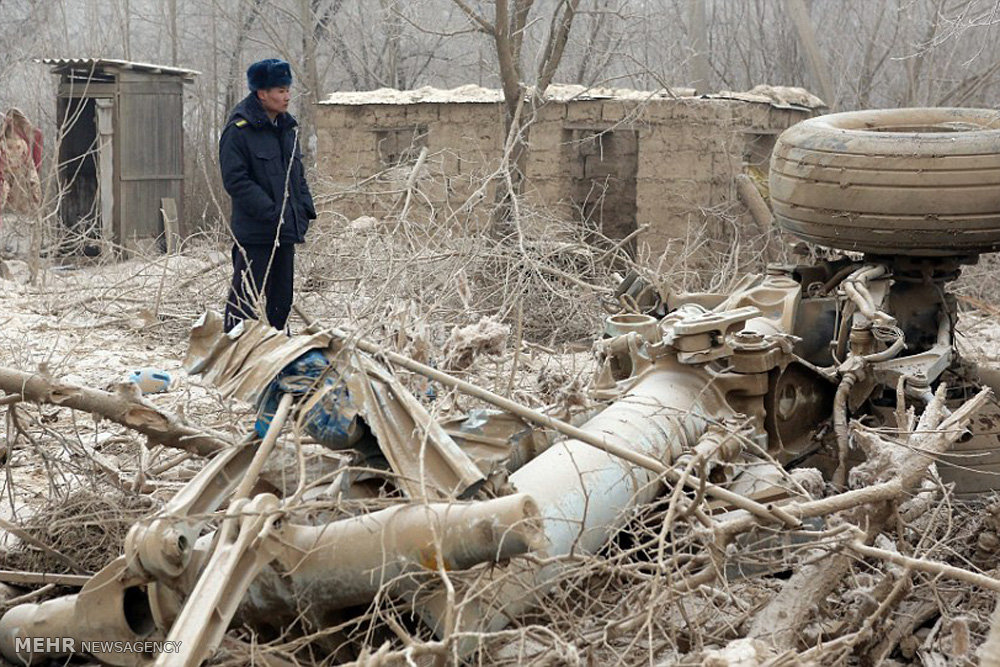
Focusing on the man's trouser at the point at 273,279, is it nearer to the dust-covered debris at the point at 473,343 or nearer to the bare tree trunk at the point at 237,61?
the dust-covered debris at the point at 473,343

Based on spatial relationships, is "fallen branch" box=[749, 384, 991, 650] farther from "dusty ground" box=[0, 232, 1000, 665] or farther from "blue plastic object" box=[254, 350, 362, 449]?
"blue plastic object" box=[254, 350, 362, 449]

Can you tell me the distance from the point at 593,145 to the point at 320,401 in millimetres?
8917

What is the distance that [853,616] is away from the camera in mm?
3479

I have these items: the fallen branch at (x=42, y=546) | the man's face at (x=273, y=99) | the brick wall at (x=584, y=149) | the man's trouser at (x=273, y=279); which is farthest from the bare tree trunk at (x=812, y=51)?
the fallen branch at (x=42, y=546)

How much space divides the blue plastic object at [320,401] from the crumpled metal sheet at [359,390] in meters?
0.01

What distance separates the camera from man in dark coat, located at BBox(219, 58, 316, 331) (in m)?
7.27

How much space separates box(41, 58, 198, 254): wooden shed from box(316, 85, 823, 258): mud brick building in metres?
2.76

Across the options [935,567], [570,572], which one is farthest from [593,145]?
[935,567]

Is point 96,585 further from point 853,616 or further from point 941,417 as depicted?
point 941,417

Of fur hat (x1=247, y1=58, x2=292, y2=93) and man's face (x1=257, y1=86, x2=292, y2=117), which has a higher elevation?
fur hat (x1=247, y1=58, x2=292, y2=93)

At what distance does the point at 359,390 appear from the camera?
334 centimetres

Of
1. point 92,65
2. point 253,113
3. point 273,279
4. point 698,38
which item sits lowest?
point 273,279

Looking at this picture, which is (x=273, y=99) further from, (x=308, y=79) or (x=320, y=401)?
(x=308, y=79)

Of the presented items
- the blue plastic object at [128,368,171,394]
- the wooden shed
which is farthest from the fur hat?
the wooden shed
